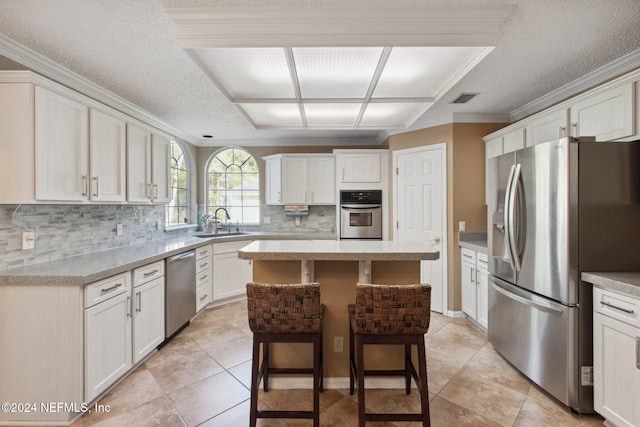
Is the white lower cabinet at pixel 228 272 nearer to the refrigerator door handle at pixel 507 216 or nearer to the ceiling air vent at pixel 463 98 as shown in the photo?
the refrigerator door handle at pixel 507 216

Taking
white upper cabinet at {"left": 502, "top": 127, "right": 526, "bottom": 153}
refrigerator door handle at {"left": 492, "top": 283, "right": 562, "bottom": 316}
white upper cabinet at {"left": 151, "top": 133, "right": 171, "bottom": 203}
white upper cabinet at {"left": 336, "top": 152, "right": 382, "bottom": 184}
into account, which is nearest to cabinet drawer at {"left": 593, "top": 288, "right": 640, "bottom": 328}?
refrigerator door handle at {"left": 492, "top": 283, "right": 562, "bottom": 316}

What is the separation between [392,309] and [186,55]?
7.35ft

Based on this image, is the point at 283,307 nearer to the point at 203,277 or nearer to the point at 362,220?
the point at 203,277

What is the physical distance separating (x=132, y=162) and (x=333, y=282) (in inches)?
88.2

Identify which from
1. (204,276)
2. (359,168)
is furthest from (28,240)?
(359,168)

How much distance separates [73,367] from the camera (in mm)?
1694

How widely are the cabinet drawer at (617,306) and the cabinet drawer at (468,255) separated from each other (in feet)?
4.31

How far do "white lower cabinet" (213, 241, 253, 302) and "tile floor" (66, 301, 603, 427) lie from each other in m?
1.11

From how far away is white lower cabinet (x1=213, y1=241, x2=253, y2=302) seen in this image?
12.1ft

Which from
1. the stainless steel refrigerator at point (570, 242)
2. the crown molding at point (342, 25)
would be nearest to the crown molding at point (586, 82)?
the stainless steel refrigerator at point (570, 242)

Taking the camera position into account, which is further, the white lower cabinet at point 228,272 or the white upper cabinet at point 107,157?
the white lower cabinet at point 228,272

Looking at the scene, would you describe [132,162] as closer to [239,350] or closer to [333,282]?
[239,350]

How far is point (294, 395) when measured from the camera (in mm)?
1935

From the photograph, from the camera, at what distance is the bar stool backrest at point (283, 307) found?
147cm
